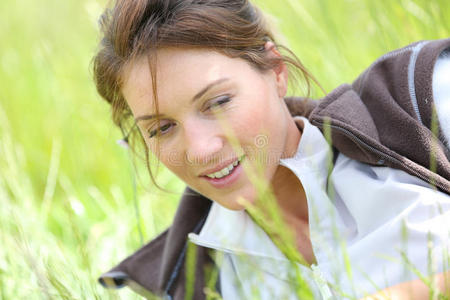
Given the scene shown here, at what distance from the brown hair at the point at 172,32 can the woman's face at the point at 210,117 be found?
0.10 feet

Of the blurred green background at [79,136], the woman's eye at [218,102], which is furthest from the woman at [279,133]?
the blurred green background at [79,136]

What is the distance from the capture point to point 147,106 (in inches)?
61.9

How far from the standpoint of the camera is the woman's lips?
158 centimetres

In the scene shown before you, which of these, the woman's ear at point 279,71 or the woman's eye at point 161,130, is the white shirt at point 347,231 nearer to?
the woman's ear at point 279,71

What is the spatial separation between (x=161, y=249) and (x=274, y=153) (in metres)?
0.70

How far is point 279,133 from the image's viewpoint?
165cm

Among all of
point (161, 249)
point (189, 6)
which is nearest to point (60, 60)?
point (161, 249)

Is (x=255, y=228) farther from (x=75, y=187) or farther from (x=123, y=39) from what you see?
(x=75, y=187)

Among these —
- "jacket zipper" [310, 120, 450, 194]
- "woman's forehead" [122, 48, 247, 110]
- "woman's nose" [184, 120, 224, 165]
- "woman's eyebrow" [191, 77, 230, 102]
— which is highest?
"woman's forehead" [122, 48, 247, 110]

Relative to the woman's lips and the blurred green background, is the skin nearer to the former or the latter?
the woman's lips

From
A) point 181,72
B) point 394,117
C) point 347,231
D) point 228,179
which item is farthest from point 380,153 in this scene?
point 181,72

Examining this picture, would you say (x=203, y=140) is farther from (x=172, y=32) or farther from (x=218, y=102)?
(x=172, y=32)

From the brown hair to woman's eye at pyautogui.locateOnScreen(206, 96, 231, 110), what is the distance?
14 cm

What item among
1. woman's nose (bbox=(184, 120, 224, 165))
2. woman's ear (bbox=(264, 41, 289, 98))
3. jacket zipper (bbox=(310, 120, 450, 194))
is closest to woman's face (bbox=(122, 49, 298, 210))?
woman's nose (bbox=(184, 120, 224, 165))
